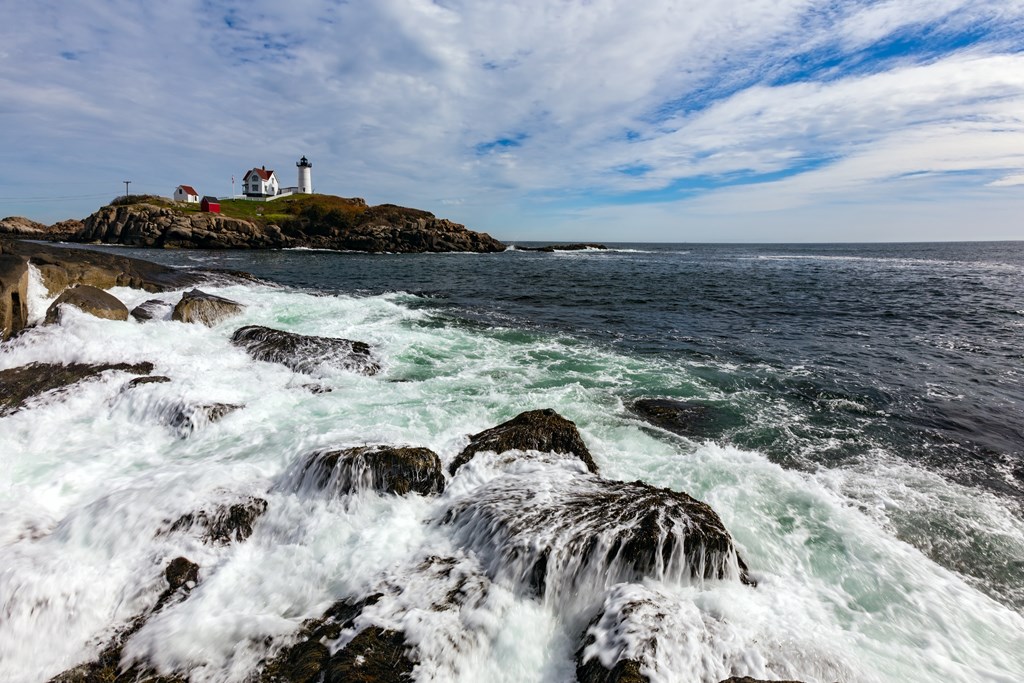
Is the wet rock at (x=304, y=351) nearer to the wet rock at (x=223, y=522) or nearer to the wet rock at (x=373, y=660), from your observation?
the wet rock at (x=223, y=522)

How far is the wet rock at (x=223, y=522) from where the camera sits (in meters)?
5.99

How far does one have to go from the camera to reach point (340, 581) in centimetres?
536

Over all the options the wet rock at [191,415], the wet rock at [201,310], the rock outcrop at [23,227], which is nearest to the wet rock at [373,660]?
the wet rock at [191,415]

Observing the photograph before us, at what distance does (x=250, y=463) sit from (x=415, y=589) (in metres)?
4.19

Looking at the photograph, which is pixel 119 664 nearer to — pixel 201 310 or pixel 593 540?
pixel 593 540

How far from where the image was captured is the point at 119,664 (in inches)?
174

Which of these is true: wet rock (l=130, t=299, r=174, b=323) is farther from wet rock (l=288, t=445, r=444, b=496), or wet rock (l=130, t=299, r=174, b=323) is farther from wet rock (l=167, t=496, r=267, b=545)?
wet rock (l=288, t=445, r=444, b=496)

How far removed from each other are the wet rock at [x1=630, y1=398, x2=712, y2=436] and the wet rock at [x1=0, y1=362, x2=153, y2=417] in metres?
12.1

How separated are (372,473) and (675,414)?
24.7 feet

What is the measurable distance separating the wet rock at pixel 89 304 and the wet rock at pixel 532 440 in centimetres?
1315

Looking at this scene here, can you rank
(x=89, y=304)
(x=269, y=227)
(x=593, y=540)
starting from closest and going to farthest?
(x=593, y=540) → (x=89, y=304) → (x=269, y=227)

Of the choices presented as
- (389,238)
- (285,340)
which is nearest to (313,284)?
(285,340)

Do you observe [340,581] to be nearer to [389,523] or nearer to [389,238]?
[389,523]

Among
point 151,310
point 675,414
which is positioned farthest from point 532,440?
point 151,310
